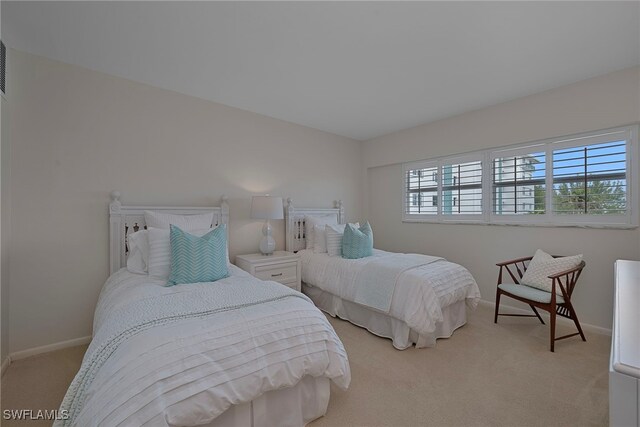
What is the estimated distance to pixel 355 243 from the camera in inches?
128

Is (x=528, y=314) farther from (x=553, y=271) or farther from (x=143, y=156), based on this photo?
(x=143, y=156)

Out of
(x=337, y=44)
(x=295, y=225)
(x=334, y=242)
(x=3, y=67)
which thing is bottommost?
(x=334, y=242)

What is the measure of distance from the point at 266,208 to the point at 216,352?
7.00ft

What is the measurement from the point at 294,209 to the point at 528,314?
3098 mm

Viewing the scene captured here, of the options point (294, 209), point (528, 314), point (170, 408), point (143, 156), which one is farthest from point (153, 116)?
point (528, 314)

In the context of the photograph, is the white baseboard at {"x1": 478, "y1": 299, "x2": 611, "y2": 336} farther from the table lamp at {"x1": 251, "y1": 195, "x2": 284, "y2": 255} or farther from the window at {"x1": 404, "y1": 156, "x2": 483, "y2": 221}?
the table lamp at {"x1": 251, "y1": 195, "x2": 284, "y2": 255}

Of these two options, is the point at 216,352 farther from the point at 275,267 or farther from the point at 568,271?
the point at 568,271

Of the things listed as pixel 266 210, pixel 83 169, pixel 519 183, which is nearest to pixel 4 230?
pixel 83 169

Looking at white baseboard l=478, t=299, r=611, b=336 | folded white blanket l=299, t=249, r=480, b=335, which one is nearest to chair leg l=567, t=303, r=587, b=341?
white baseboard l=478, t=299, r=611, b=336

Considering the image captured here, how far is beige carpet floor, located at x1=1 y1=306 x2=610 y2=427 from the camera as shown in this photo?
5.51 ft

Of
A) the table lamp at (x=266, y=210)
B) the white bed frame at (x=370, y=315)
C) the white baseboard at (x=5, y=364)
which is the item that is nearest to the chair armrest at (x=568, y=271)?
the white bed frame at (x=370, y=315)

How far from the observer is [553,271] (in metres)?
2.69

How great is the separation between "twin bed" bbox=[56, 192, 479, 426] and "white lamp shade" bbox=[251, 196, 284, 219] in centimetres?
91

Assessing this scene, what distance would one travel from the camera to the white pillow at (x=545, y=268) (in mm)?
2656
